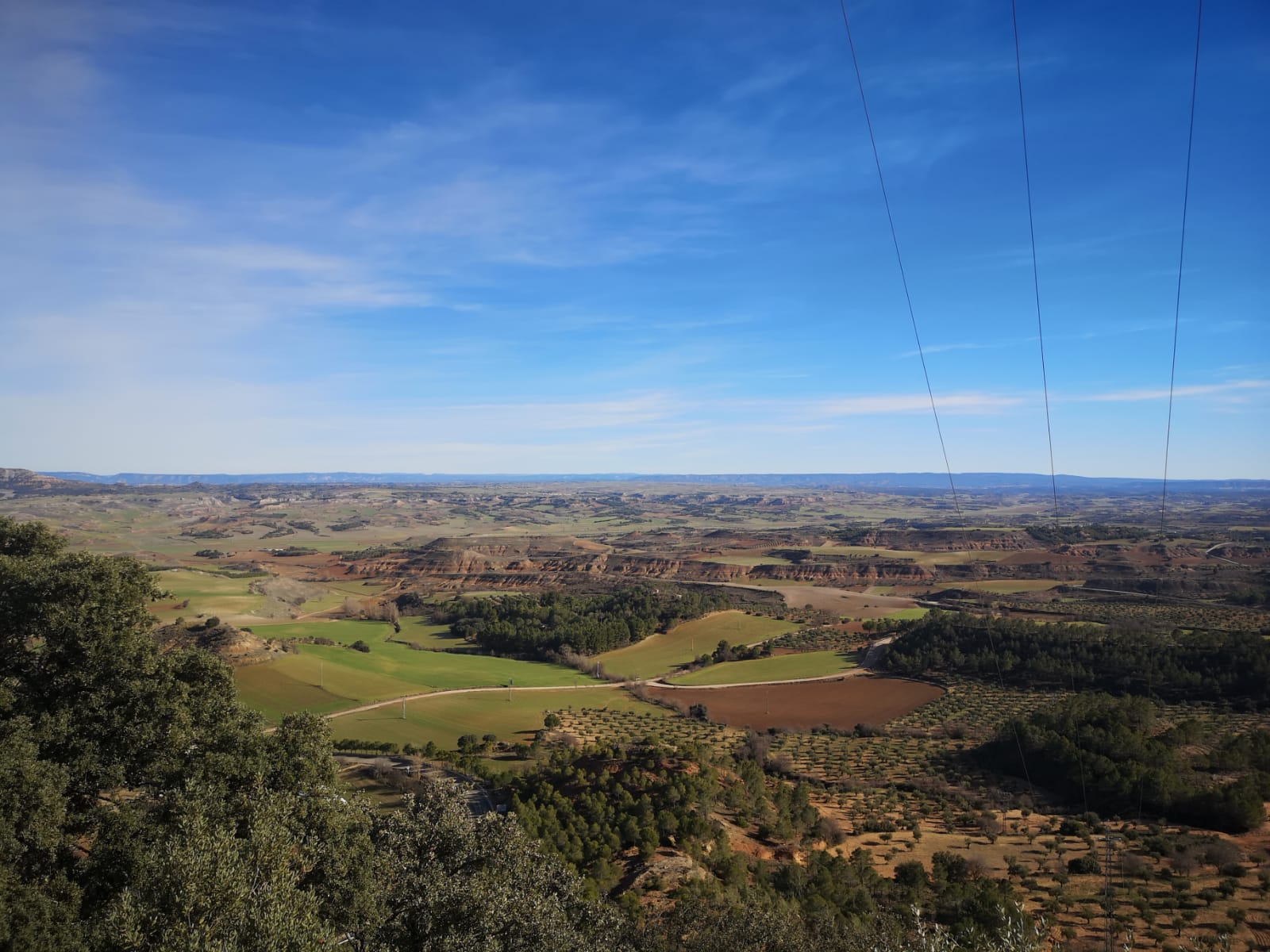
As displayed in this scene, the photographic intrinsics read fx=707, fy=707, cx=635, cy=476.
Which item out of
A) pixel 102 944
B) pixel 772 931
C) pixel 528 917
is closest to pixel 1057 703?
pixel 772 931

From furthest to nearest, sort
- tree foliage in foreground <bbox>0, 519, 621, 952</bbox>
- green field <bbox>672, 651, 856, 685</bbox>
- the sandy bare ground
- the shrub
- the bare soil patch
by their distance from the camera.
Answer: the sandy bare ground < green field <bbox>672, 651, 856, 685</bbox> < the bare soil patch < the shrub < tree foliage in foreground <bbox>0, 519, 621, 952</bbox>

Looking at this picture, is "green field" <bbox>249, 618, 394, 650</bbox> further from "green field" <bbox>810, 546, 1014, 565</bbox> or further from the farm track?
"green field" <bbox>810, 546, 1014, 565</bbox>

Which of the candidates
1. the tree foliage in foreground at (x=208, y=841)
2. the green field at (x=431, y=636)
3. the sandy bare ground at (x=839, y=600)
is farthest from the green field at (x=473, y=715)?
the sandy bare ground at (x=839, y=600)

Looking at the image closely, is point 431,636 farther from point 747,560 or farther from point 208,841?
point 208,841

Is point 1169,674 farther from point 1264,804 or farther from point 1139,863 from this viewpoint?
point 1139,863

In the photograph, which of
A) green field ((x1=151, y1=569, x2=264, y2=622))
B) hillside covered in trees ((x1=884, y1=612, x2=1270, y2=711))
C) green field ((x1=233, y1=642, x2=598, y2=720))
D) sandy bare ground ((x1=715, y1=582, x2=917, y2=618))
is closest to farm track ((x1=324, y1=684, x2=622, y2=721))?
green field ((x1=233, y1=642, x2=598, y2=720))

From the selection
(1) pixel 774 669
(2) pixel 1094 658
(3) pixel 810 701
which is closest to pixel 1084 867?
(3) pixel 810 701

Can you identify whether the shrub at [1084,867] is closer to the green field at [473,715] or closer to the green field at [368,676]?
the green field at [473,715]
